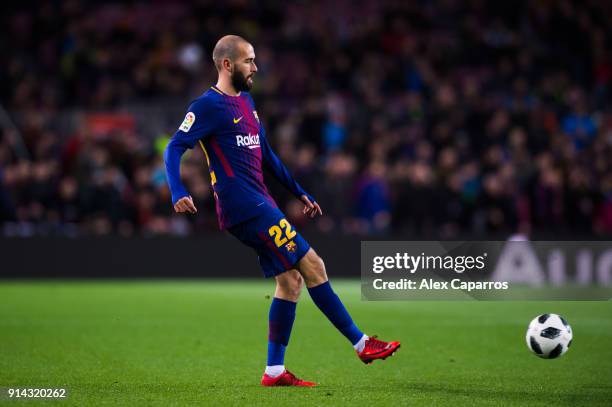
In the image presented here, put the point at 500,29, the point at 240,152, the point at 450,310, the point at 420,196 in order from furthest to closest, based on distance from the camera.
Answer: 1. the point at 500,29
2. the point at 420,196
3. the point at 450,310
4. the point at 240,152

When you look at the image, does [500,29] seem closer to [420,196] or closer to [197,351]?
[420,196]

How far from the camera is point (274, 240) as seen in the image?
7.12m

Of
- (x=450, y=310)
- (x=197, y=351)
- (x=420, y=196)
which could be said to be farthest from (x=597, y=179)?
(x=197, y=351)

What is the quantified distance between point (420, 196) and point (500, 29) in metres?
7.01

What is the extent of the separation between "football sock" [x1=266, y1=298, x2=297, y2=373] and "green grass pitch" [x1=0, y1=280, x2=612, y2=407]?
0.89 feet

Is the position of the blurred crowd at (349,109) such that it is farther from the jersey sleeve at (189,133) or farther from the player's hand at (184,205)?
the player's hand at (184,205)

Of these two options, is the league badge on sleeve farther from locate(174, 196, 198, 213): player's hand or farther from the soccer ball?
the soccer ball

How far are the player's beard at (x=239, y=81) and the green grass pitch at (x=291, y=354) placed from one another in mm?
2087

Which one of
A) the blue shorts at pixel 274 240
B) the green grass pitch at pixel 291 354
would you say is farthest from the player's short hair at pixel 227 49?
the green grass pitch at pixel 291 354

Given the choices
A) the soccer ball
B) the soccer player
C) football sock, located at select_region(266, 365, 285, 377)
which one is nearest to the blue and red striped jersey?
the soccer player

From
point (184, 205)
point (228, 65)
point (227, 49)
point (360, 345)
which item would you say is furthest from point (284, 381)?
point (227, 49)

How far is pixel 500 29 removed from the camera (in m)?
24.2

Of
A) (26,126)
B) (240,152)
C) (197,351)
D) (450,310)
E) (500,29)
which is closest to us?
(240,152)

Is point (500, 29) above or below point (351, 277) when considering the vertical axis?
above
